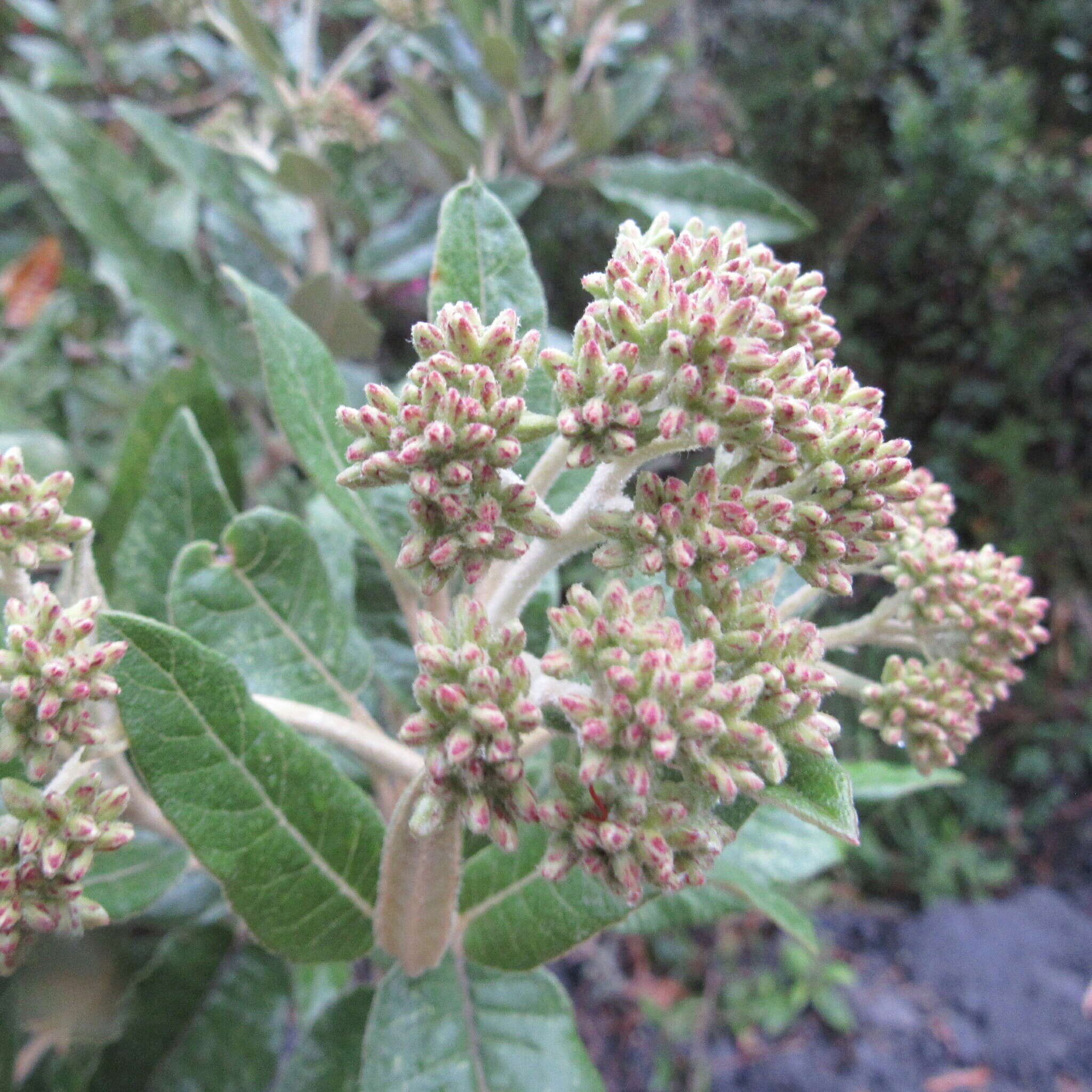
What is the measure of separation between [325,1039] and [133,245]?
170 centimetres

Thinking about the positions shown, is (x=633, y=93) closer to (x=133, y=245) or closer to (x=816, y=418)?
(x=133, y=245)

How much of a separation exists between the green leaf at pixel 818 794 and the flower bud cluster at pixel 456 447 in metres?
0.34

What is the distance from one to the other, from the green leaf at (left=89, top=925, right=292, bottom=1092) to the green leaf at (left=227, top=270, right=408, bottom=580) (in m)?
1.00

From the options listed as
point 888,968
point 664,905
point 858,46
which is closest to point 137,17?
point 858,46

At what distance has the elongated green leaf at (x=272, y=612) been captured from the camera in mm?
1228

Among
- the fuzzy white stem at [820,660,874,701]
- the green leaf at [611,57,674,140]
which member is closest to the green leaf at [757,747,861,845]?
the fuzzy white stem at [820,660,874,701]

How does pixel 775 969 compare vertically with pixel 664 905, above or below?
below

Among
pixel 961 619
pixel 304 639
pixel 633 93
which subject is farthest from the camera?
pixel 633 93

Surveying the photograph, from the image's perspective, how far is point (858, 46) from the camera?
3.50 meters

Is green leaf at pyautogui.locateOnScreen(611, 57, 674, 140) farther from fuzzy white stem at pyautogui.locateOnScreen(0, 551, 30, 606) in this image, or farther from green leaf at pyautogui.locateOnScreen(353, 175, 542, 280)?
fuzzy white stem at pyautogui.locateOnScreen(0, 551, 30, 606)

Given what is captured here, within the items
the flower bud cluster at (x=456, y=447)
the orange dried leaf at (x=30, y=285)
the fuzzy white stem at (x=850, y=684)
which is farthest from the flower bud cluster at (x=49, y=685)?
the orange dried leaf at (x=30, y=285)

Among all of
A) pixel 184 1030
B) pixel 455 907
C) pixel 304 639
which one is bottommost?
pixel 184 1030

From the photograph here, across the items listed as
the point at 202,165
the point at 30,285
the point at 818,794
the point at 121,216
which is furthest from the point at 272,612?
the point at 30,285

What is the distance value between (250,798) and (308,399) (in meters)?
0.53
